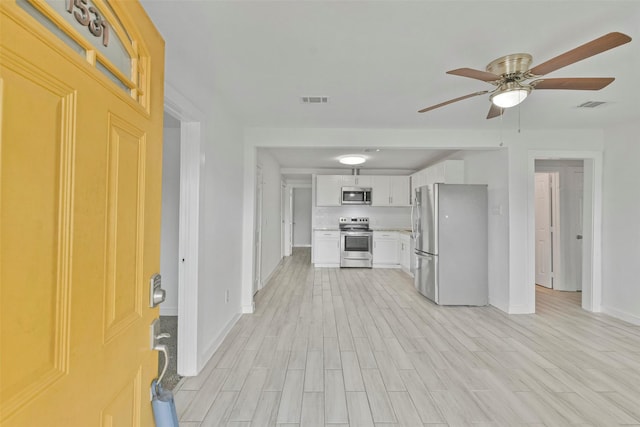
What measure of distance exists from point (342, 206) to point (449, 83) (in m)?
5.08

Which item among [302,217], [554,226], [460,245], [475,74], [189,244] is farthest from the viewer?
[302,217]

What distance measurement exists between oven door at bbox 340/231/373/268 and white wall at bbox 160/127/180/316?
382 cm

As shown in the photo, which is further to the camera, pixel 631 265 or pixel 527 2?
pixel 631 265

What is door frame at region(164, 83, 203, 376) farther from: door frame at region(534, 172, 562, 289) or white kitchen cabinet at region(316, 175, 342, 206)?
door frame at region(534, 172, 562, 289)

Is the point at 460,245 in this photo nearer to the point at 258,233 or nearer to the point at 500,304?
the point at 500,304

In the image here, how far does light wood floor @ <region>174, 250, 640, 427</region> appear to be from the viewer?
1.86 metres

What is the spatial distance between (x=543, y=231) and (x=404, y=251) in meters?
2.49

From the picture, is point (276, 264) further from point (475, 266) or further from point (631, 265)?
point (631, 265)

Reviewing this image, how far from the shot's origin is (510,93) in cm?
202

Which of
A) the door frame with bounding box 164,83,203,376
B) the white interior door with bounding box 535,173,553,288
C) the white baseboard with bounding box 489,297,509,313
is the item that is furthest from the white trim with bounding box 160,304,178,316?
the white interior door with bounding box 535,173,553,288

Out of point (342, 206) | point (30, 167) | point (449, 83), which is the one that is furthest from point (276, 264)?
point (30, 167)

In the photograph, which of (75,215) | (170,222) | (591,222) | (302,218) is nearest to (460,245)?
(591,222)

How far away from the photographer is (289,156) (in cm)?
571

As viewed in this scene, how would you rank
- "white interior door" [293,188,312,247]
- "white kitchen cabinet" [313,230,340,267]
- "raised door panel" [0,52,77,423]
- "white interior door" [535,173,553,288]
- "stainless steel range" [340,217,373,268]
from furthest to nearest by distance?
"white interior door" [293,188,312,247] < "white kitchen cabinet" [313,230,340,267] < "stainless steel range" [340,217,373,268] < "white interior door" [535,173,553,288] < "raised door panel" [0,52,77,423]
